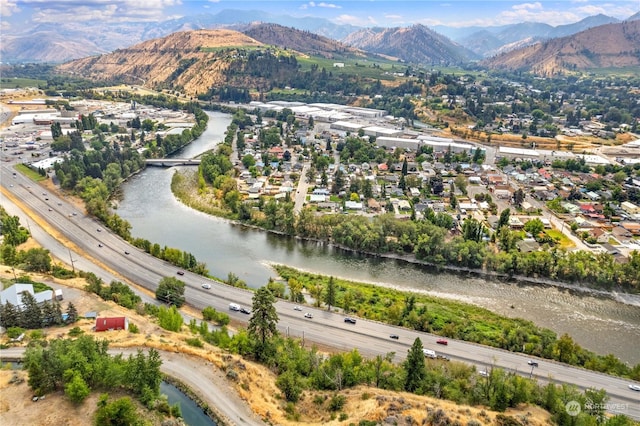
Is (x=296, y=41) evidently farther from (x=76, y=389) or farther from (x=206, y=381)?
(x=76, y=389)

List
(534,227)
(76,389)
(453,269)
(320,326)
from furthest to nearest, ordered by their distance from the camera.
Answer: (534,227)
(453,269)
(320,326)
(76,389)

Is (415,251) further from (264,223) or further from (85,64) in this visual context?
(85,64)

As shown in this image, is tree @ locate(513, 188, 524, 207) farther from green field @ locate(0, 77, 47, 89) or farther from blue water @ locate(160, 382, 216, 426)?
green field @ locate(0, 77, 47, 89)

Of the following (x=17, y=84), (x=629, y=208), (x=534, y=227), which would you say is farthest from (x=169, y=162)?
(x=17, y=84)

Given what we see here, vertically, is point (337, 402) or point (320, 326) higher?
point (337, 402)

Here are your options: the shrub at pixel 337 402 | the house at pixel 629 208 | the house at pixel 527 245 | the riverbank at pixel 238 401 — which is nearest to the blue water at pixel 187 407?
the riverbank at pixel 238 401
